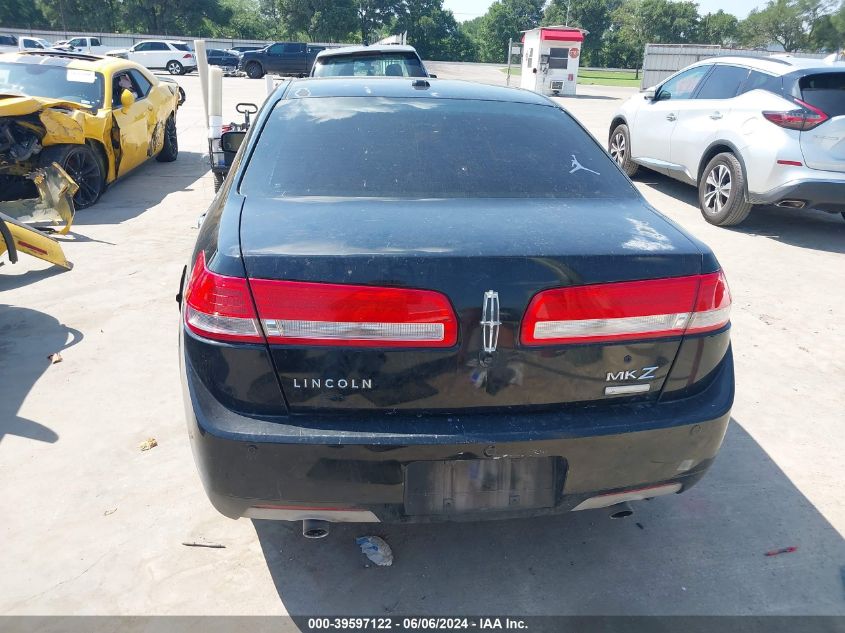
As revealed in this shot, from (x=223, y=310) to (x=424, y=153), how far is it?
1.21 metres

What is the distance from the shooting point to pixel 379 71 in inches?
400

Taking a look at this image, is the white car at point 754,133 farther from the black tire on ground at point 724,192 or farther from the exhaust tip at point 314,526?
the exhaust tip at point 314,526

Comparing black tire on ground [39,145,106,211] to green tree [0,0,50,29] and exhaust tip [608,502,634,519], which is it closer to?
exhaust tip [608,502,634,519]

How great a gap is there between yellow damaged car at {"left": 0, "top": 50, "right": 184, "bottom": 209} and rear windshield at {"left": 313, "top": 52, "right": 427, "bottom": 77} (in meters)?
2.57

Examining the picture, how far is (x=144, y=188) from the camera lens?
8852mm

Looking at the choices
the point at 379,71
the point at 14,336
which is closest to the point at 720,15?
the point at 379,71

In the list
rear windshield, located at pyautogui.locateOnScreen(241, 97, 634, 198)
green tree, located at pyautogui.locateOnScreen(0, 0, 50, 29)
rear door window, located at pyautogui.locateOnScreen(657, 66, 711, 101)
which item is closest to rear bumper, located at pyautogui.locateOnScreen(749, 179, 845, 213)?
rear door window, located at pyautogui.locateOnScreen(657, 66, 711, 101)

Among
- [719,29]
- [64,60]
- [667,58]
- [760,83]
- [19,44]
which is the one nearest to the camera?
[760,83]

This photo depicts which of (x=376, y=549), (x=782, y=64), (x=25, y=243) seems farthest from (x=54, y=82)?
(x=782, y=64)

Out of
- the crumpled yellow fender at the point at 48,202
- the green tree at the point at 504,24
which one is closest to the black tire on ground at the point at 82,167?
the crumpled yellow fender at the point at 48,202

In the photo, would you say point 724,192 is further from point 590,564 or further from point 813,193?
point 590,564

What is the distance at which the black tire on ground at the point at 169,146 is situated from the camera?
10.3m

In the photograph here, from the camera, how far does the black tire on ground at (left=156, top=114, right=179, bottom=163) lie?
405 inches

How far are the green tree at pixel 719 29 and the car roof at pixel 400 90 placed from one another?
265 ft
